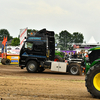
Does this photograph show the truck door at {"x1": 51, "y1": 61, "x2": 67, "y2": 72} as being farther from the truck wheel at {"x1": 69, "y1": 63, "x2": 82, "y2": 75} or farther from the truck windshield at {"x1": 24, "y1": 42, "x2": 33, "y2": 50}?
the truck windshield at {"x1": 24, "y1": 42, "x2": 33, "y2": 50}

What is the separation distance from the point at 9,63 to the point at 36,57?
1082 cm

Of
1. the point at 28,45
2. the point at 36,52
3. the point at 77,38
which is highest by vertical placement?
the point at 77,38

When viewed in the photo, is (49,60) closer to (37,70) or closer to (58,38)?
(37,70)

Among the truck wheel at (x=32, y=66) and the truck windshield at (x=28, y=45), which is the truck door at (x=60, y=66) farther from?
the truck windshield at (x=28, y=45)

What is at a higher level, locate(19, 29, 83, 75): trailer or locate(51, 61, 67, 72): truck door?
locate(19, 29, 83, 75): trailer

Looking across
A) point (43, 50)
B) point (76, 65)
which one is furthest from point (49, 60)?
point (76, 65)

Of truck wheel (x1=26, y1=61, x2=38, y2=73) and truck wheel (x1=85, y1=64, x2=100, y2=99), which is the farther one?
truck wheel (x1=26, y1=61, x2=38, y2=73)

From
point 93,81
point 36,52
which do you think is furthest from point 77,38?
point 93,81

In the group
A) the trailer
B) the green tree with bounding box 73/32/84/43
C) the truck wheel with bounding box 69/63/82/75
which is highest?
the green tree with bounding box 73/32/84/43

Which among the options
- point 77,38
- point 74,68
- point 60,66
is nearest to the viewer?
point 74,68

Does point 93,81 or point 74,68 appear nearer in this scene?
point 93,81

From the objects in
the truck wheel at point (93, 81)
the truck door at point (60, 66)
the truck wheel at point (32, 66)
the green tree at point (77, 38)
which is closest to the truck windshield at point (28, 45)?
the truck wheel at point (32, 66)

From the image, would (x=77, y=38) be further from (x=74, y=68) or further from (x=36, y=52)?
(x=74, y=68)

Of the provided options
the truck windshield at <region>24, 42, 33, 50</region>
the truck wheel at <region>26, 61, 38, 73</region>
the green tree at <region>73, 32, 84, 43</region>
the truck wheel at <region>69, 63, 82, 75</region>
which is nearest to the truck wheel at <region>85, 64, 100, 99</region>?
the truck wheel at <region>69, 63, 82, 75</region>
